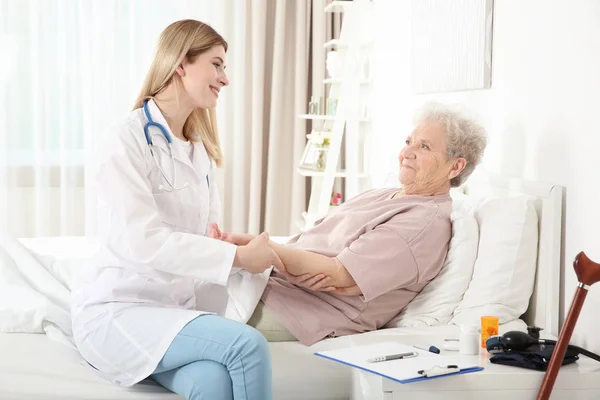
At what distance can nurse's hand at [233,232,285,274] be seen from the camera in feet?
5.96

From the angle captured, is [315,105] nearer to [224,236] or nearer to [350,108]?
[350,108]

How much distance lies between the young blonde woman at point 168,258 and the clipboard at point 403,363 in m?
0.21

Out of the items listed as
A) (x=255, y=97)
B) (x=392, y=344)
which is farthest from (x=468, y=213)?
(x=255, y=97)

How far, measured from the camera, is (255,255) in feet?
5.98

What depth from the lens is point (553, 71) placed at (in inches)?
76.9

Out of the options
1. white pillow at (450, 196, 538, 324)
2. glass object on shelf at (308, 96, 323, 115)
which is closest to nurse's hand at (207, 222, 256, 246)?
white pillow at (450, 196, 538, 324)

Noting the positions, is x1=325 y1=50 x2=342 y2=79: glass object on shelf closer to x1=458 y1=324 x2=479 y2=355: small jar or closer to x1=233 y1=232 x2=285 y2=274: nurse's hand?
x1=233 y1=232 x2=285 y2=274: nurse's hand

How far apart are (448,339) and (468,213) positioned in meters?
0.50

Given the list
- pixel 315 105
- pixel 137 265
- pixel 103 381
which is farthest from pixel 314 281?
pixel 315 105

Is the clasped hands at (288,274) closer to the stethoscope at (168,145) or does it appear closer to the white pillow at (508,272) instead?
the stethoscope at (168,145)

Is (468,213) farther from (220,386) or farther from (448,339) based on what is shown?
(220,386)

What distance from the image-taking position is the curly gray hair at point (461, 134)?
2.19 meters

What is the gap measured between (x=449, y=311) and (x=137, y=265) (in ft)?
2.75

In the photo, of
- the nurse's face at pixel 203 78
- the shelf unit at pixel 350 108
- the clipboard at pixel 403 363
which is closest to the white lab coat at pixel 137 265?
the nurse's face at pixel 203 78
